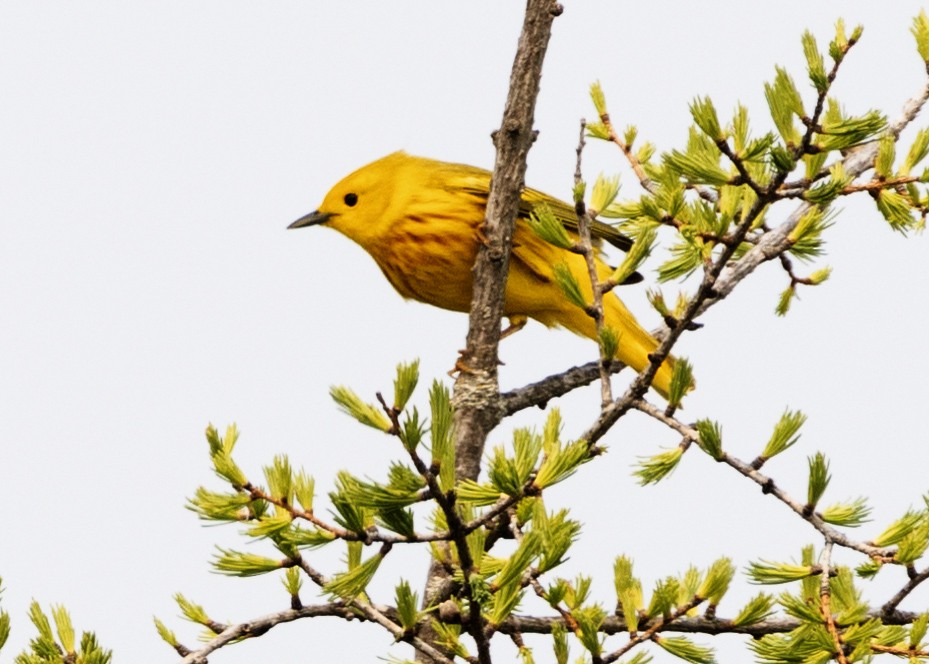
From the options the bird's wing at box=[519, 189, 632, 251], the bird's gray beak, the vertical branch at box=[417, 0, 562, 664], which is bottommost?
the vertical branch at box=[417, 0, 562, 664]

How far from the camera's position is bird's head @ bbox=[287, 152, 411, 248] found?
16.4 ft

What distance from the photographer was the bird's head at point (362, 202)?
5000 millimetres

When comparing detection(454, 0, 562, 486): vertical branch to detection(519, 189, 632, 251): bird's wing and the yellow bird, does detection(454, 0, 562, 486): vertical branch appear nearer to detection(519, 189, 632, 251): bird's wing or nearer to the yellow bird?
the yellow bird

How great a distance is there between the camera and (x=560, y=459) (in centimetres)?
265

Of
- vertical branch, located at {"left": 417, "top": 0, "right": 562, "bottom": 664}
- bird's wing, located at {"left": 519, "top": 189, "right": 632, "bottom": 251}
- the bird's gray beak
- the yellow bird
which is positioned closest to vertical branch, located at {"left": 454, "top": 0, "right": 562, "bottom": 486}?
vertical branch, located at {"left": 417, "top": 0, "right": 562, "bottom": 664}

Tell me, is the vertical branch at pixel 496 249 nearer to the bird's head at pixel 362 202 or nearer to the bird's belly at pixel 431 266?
the bird's belly at pixel 431 266

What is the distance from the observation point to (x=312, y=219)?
523cm

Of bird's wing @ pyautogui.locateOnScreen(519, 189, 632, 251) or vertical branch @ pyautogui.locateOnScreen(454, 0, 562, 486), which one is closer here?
vertical branch @ pyautogui.locateOnScreen(454, 0, 562, 486)

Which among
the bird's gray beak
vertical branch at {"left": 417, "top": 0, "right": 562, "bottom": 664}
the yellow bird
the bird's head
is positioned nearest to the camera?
vertical branch at {"left": 417, "top": 0, "right": 562, "bottom": 664}

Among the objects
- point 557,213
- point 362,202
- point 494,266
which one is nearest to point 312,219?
point 362,202

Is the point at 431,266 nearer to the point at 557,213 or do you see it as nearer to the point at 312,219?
the point at 557,213

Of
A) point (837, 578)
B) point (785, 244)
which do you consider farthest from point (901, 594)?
point (785, 244)

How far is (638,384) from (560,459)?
0.63 meters

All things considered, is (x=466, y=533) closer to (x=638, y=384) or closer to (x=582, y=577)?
(x=582, y=577)
